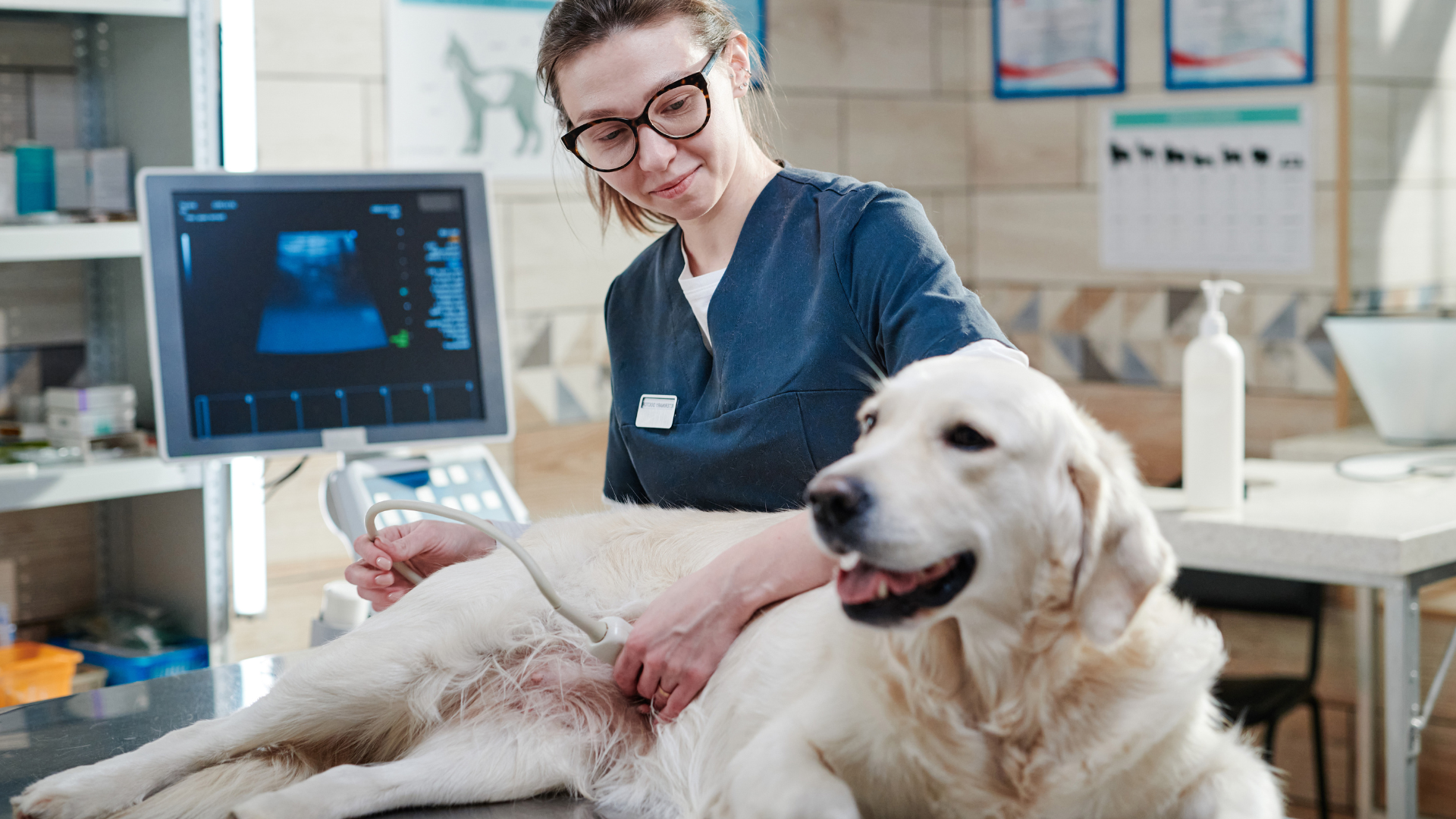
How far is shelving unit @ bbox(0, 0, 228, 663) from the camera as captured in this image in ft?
7.30

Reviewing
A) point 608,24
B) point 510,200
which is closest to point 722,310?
point 608,24

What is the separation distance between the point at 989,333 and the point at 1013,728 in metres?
0.40

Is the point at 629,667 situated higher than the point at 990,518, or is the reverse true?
the point at 990,518

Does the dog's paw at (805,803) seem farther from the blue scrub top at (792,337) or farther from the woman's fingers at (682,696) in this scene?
the blue scrub top at (792,337)

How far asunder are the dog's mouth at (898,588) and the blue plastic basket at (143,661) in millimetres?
1785

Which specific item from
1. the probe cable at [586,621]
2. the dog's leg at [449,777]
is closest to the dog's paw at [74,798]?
the dog's leg at [449,777]

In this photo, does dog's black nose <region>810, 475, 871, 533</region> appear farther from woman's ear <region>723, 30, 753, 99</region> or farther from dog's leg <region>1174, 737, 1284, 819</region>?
woman's ear <region>723, 30, 753, 99</region>

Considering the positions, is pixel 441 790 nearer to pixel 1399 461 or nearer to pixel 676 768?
pixel 676 768

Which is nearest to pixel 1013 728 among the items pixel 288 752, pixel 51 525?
pixel 288 752

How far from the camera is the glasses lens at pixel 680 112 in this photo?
135cm

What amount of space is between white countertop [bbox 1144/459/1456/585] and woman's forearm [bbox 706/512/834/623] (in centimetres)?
124

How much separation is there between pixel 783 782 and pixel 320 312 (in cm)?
129

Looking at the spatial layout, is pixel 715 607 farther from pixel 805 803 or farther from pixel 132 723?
pixel 132 723

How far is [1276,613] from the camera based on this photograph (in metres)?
2.95
